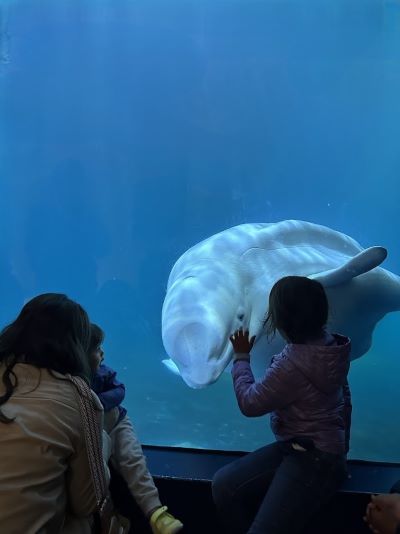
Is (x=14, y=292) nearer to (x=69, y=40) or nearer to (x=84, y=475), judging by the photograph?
(x=69, y=40)

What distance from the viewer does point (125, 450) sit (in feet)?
6.46

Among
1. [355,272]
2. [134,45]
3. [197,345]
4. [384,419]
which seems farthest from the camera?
[134,45]

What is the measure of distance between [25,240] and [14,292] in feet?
2.98

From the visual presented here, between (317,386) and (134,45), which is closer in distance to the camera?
(317,386)

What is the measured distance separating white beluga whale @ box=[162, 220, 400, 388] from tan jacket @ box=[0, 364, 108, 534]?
3.48 ft

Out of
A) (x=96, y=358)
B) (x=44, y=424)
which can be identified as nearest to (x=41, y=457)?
(x=44, y=424)

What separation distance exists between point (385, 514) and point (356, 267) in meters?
1.46

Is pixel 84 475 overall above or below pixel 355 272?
below

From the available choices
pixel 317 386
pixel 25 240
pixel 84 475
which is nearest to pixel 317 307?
pixel 317 386

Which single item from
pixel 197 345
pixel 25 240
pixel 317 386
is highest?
pixel 317 386

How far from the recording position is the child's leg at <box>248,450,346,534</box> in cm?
168

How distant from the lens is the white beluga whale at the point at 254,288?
252 cm

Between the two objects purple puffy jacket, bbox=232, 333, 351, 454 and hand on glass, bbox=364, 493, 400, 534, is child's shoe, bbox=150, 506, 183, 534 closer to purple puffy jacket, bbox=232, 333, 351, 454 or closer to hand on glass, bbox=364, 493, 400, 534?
purple puffy jacket, bbox=232, 333, 351, 454

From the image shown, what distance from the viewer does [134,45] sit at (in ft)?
24.6
